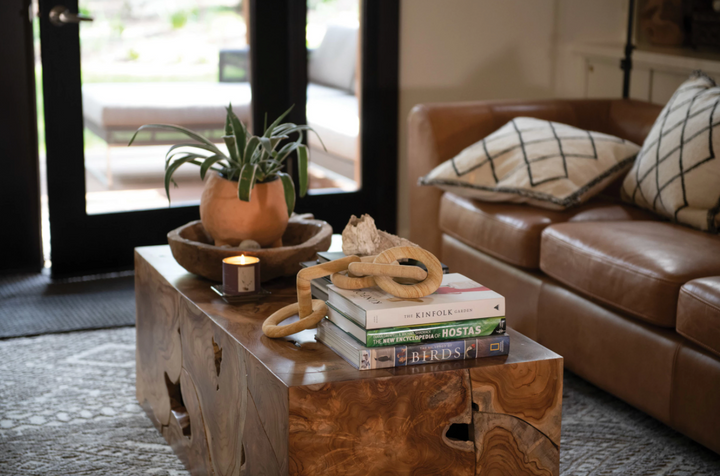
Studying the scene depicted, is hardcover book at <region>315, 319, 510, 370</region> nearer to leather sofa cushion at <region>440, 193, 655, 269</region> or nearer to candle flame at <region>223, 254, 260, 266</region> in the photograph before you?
candle flame at <region>223, 254, 260, 266</region>

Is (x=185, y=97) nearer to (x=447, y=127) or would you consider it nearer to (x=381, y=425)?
(x=447, y=127)

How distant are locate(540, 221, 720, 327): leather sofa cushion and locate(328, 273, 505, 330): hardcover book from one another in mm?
669

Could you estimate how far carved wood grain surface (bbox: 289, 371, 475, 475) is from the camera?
4.32 ft

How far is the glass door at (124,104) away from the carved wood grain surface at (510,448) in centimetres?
239

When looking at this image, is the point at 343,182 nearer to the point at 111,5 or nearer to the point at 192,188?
the point at 192,188

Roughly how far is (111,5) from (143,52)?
0.23 metres

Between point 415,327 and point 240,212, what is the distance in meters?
0.68

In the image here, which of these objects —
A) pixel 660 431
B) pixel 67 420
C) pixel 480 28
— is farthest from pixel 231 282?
pixel 480 28

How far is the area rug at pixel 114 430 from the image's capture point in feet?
6.14

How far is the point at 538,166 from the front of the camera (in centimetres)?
264

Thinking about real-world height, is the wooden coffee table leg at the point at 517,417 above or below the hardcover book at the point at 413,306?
below

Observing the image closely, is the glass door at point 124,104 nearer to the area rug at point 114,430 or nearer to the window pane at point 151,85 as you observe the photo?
the window pane at point 151,85

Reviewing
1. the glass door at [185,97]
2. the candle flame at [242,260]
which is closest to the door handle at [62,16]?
the glass door at [185,97]

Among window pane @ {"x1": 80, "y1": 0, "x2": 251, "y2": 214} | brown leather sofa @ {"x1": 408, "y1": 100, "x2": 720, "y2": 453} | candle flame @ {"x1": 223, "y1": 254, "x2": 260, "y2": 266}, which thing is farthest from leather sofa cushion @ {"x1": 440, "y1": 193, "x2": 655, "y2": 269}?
window pane @ {"x1": 80, "y1": 0, "x2": 251, "y2": 214}
